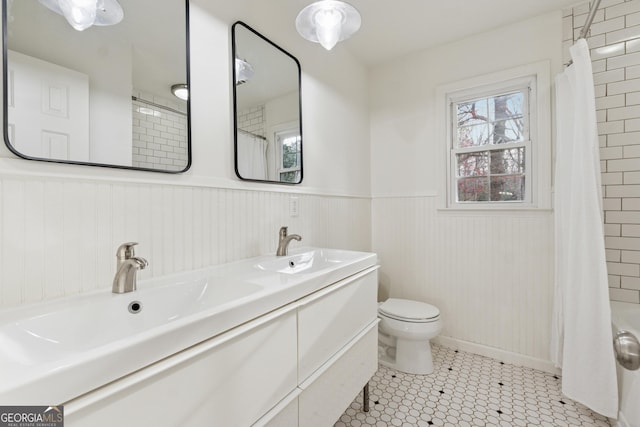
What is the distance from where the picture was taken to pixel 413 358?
2033mm

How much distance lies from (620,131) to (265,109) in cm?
222

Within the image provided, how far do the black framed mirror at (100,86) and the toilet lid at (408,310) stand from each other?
163cm

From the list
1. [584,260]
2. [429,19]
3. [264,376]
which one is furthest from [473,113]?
[264,376]

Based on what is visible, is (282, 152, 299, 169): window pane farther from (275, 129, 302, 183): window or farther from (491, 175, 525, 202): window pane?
(491, 175, 525, 202): window pane

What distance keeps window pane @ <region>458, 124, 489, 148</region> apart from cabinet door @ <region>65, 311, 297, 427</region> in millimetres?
2113

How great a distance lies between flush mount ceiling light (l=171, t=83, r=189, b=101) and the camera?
122 centimetres

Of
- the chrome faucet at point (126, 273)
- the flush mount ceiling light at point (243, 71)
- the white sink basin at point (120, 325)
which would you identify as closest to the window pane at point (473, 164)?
the white sink basin at point (120, 325)

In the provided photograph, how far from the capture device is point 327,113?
2197mm

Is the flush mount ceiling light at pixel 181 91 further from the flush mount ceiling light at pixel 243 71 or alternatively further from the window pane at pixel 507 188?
the window pane at pixel 507 188

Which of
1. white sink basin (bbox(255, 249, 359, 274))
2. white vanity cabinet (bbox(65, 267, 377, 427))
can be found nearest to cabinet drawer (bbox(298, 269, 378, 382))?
white vanity cabinet (bbox(65, 267, 377, 427))

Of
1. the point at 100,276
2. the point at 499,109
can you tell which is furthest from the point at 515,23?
the point at 100,276

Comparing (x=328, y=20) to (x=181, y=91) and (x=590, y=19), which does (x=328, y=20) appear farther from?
(x=590, y=19)

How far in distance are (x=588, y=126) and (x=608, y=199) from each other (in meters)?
0.62

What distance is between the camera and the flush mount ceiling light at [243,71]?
58.9 inches
